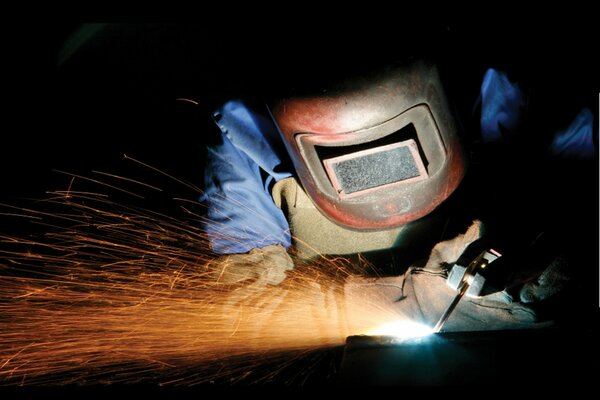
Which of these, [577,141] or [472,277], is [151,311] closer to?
[472,277]

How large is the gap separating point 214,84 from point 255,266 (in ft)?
6.00

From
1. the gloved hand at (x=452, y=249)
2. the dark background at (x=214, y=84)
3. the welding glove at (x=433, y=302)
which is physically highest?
the dark background at (x=214, y=84)

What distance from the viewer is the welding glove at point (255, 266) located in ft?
8.03

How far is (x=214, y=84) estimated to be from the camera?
335 centimetres

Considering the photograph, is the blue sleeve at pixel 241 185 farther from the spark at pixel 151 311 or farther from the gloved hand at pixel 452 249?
the gloved hand at pixel 452 249

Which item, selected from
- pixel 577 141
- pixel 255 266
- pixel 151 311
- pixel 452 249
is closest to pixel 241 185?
pixel 255 266

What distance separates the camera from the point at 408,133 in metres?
1.87

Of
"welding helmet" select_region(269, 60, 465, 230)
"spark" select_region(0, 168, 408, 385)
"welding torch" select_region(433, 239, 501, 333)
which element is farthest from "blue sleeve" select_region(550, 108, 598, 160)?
"spark" select_region(0, 168, 408, 385)

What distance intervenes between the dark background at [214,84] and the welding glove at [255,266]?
0.91 m

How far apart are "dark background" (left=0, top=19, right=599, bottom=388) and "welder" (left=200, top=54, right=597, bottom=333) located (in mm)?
99

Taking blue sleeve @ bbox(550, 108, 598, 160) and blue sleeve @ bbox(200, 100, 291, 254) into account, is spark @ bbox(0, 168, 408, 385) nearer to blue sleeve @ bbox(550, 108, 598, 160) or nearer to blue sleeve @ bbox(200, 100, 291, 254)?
blue sleeve @ bbox(200, 100, 291, 254)

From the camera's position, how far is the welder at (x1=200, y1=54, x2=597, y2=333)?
1702mm

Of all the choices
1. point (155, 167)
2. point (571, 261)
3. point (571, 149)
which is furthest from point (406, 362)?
point (155, 167)

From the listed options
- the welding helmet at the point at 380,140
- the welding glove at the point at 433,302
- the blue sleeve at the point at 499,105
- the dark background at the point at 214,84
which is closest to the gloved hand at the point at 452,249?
the welding glove at the point at 433,302
